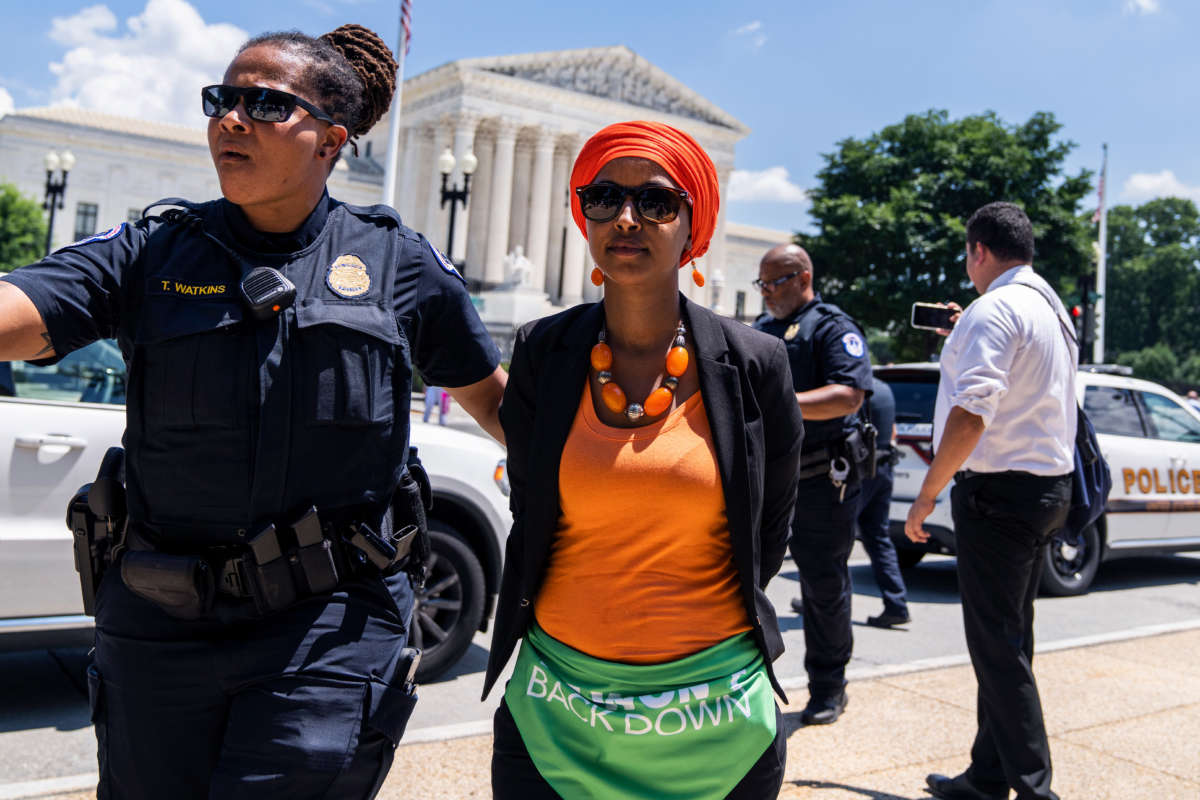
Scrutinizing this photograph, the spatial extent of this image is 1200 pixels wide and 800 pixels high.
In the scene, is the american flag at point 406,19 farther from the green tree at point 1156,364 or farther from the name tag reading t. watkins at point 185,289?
the green tree at point 1156,364

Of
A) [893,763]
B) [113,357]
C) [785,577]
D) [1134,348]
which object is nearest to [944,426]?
[893,763]

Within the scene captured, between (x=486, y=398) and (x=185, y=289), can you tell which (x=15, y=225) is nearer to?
(x=486, y=398)

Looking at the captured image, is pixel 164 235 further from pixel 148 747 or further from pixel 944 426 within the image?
pixel 944 426

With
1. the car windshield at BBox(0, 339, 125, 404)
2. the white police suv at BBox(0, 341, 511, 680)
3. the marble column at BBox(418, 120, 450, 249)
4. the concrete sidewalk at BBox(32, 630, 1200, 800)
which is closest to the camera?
the concrete sidewalk at BBox(32, 630, 1200, 800)

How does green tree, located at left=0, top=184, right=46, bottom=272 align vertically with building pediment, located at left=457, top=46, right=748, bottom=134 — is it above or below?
below

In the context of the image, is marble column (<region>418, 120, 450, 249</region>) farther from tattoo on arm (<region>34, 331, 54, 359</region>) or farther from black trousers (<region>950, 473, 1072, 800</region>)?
tattoo on arm (<region>34, 331, 54, 359</region>)

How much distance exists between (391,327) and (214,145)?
516 millimetres

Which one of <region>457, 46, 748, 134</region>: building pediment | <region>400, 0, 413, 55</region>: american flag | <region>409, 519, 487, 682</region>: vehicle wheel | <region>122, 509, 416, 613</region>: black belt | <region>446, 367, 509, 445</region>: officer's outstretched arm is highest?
<region>457, 46, 748, 134</region>: building pediment

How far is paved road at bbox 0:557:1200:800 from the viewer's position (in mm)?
4262

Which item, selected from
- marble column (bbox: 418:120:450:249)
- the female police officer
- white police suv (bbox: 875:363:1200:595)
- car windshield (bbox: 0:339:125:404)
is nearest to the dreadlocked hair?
the female police officer

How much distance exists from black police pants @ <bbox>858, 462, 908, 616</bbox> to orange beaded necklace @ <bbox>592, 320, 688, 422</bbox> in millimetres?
5317

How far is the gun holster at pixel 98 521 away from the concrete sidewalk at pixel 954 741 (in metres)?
1.83

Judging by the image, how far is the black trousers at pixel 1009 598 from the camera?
3.65 meters

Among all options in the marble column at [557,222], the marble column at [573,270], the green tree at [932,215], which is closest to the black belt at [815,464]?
the green tree at [932,215]
